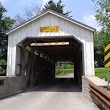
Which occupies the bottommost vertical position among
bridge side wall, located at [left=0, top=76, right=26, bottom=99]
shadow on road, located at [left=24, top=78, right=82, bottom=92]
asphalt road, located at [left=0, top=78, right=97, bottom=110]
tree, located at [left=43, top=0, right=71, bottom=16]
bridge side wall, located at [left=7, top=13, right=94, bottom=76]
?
shadow on road, located at [left=24, top=78, right=82, bottom=92]

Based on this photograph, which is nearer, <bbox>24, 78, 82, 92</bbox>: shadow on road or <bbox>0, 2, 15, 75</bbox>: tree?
<bbox>24, 78, 82, 92</bbox>: shadow on road

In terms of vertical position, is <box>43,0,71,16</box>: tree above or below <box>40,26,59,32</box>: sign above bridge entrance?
above

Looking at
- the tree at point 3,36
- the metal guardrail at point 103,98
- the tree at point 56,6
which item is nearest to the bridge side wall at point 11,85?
the metal guardrail at point 103,98

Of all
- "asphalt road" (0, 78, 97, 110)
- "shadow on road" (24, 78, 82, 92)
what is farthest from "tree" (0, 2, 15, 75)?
"asphalt road" (0, 78, 97, 110)

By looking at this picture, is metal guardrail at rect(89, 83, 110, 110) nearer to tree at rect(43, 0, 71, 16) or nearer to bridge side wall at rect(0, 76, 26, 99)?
bridge side wall at rect(0, 76, 26, 99)

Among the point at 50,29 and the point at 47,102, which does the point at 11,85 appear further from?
the point at 50,29

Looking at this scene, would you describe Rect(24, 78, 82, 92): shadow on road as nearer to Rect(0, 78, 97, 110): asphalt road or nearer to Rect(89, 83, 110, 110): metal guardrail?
Rect(0, 78, 97, 110): asphalt road

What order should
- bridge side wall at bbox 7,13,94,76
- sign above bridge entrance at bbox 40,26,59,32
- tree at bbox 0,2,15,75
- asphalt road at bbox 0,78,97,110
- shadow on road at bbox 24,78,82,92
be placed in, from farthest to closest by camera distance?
tree at bbox 0,2,15,75 < shadow on road at bbox 24,78,82,92 < sign above bridge entrance at bbox 40,26,59,32 < bridge side wall at bbox 7,13,94,76 < asphalt road at bbox 0,78,97,110

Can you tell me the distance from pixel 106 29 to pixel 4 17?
10.9m

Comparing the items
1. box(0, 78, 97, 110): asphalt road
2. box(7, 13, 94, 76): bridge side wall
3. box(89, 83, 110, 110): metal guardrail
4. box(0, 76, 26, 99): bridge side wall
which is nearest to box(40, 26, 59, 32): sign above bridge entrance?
box(7, 13, 94, 76): bridge side wall

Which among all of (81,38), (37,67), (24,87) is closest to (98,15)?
(37,67)

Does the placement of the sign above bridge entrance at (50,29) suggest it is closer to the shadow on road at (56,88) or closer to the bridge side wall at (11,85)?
the bridge side wall at (11,85)

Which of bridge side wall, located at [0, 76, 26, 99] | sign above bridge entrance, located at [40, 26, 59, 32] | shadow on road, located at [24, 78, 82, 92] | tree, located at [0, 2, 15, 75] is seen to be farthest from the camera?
tree, located at [0, 2, 15, 75]

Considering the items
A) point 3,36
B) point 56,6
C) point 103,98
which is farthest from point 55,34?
point 56,6
